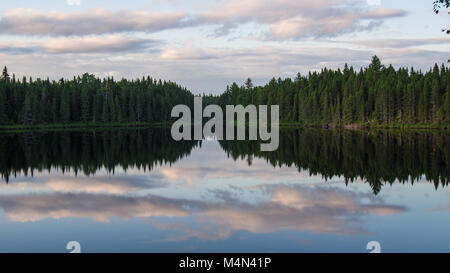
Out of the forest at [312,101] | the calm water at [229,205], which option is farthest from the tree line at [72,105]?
the calm water at [229,205]

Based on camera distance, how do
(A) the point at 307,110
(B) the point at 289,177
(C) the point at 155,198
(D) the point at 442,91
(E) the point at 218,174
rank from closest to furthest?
(C) the point at 155,198 < (B) the point at 289,177 < (E) the point at 218,174 < (D) the point at 442,91 < (A) the point at 307,110

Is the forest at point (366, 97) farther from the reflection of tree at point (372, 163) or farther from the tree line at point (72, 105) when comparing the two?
the reflection of tree at point (372, 163)

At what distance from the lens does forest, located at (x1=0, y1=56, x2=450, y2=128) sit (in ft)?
396

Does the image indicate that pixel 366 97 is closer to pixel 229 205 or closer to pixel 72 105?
pixel 72 105

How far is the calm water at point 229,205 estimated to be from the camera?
17781 mm

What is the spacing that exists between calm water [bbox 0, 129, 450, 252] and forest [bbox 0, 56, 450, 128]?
8324cm

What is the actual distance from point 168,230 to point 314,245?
6.00 meters

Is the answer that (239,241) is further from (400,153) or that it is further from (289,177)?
(400,153)

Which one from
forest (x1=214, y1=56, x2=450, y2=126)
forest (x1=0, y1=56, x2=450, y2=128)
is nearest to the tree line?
forest (x1=0, y1=56, x2=450, y2=128)

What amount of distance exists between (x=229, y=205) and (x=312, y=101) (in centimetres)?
12848

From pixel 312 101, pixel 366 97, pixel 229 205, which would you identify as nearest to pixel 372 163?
A: pixel 229 205

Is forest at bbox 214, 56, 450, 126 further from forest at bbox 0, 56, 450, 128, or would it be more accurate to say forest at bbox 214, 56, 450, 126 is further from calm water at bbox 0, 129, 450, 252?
calm water at bbox 0, 129, 450, 252
